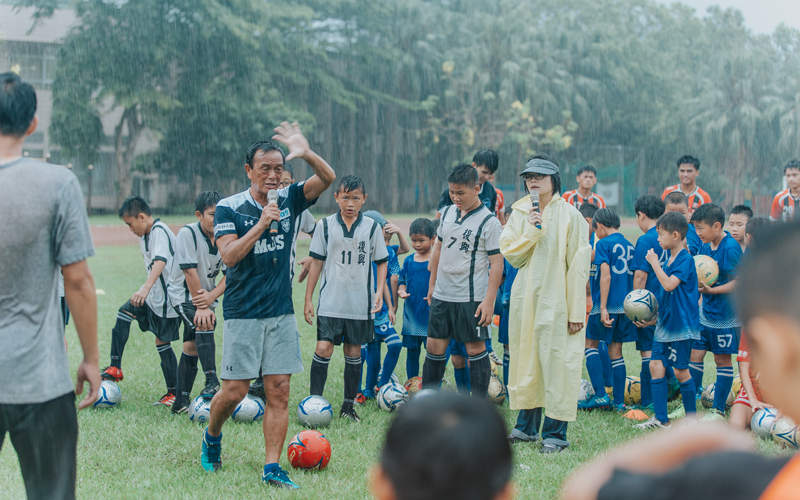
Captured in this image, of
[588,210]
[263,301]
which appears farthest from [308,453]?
[588,210]

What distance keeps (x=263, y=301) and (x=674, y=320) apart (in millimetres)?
3499

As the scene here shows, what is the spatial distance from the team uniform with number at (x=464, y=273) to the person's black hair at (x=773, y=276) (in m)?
4.84

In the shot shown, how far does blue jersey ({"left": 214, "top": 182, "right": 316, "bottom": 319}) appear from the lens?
14.9ft

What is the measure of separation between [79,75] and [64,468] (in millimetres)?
32162

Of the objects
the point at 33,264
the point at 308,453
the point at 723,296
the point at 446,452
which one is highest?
the point at 33,264

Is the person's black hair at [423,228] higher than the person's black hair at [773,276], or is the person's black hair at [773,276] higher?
the person's black hair at [773,276]

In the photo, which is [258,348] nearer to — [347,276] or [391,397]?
[347,276]

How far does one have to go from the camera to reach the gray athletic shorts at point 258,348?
450 centimetres

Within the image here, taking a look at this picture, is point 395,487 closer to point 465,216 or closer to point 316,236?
point 465,216

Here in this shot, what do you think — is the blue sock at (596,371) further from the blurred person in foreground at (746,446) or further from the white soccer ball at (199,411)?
the blurred person in foreground at (746,446)

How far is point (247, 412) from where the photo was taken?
19.6ft

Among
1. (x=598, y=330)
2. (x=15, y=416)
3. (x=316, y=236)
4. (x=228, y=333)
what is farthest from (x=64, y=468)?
(x=598, y=330)

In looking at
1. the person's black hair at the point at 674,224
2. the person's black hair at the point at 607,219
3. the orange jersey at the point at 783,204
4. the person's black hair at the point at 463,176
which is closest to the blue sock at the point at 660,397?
the person's black hair at the point at 674,224

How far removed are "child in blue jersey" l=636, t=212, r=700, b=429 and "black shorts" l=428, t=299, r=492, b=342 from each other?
1.38m
